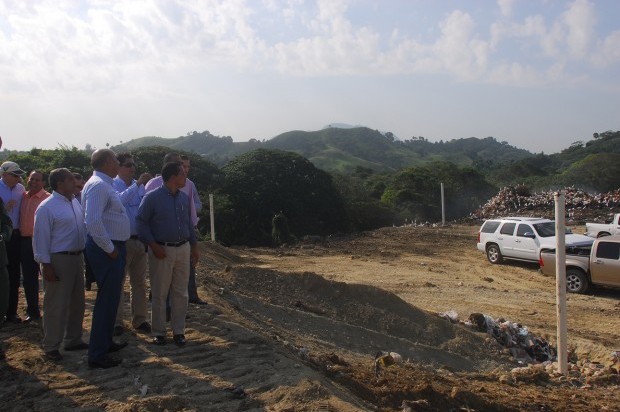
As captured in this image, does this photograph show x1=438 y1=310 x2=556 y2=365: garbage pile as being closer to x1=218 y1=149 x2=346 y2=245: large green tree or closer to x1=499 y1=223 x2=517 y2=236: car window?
x1=499 y1=223 x2=517 y2=236: car window

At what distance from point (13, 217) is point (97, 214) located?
A: 241 cm

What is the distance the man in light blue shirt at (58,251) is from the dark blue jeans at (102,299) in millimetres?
277

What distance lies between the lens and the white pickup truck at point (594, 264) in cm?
1209

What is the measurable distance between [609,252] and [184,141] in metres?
113

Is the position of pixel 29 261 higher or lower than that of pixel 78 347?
higher

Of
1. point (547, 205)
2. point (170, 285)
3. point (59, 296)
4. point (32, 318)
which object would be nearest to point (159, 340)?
point (170, 285)

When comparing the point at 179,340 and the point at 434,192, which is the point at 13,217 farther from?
the point at 434,192

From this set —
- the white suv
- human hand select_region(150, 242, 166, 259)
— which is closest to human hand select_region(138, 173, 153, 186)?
human hand select_region(150, 242, 166, 259)

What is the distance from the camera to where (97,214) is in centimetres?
488

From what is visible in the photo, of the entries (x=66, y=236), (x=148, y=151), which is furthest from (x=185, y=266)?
(x=148, y=151)

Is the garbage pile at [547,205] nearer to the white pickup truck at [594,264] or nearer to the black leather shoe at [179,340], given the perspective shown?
the white pickup truck at [594,264]

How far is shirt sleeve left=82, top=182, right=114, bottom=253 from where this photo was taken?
4.82 meters

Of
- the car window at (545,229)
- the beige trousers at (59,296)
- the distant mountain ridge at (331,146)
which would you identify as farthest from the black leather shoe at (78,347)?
the distant mountain ridge at (331,146)

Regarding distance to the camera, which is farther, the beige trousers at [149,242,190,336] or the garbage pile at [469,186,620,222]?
the garbage pile at [469,186,620,222]
